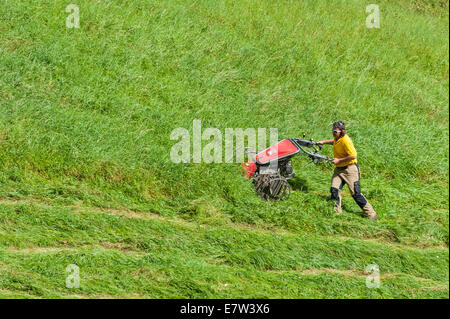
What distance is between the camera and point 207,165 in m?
10.7

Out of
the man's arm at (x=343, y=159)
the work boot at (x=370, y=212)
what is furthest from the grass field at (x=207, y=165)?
the man's arm at (x=343, y=159)

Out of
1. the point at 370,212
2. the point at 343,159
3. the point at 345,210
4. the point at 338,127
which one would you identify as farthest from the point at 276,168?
the point at 370,212

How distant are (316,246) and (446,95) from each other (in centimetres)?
856

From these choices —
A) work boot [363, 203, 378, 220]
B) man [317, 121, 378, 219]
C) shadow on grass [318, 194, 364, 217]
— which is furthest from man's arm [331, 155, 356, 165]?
work boot [363, 203, 378, 220]

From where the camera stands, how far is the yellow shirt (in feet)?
32.7

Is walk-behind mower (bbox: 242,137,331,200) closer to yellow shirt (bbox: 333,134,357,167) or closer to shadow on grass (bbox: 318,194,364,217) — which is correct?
yellow shirt (bbox: 333,134,357,167)

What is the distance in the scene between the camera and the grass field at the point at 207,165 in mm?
8008

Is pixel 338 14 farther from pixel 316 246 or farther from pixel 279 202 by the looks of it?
pixel 316 246

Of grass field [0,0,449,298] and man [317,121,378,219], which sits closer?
grass field [0,0,449,298]

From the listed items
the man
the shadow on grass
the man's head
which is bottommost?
the shadow on grass

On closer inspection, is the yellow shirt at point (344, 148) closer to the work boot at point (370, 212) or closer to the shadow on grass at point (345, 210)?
the shadow on grass at point (345, 210)

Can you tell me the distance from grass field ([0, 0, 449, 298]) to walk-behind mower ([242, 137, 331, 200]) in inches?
10.6

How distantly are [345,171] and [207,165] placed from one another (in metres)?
2.58

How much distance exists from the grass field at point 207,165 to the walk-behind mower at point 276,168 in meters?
0.27
